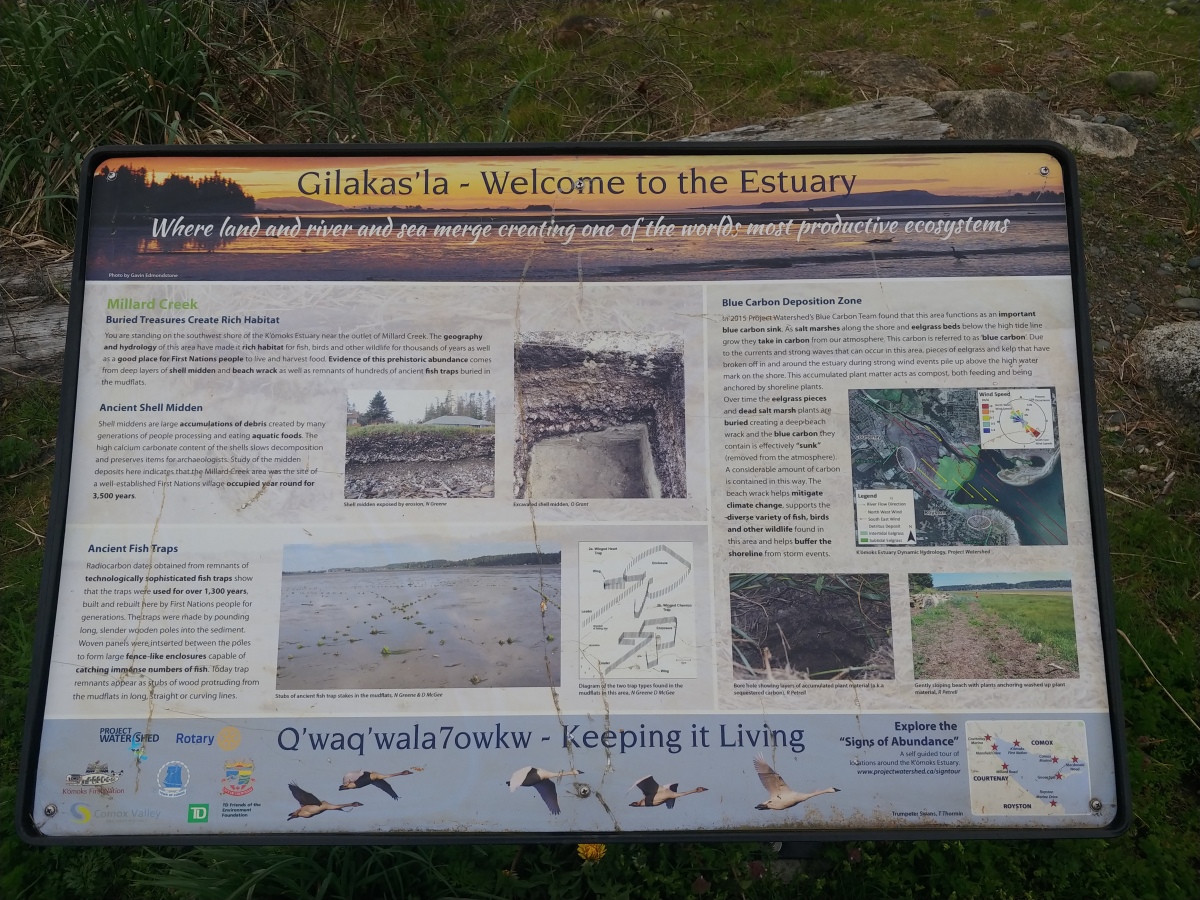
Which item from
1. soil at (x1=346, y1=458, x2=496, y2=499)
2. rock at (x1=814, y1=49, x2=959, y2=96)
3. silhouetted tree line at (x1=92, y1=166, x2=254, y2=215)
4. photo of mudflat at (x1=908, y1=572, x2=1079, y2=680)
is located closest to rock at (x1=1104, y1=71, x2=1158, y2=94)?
rock at (x1=814, y1=49, x2=959, y2=96)

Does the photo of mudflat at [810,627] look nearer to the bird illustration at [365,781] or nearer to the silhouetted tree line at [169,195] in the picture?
the bird illustration at [365,781]

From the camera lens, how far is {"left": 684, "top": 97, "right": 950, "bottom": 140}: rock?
Result: 4133 mm

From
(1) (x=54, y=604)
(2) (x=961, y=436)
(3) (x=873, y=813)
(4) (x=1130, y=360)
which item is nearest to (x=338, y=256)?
(1) (x=54, y=604)

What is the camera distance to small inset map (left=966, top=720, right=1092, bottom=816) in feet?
6.67

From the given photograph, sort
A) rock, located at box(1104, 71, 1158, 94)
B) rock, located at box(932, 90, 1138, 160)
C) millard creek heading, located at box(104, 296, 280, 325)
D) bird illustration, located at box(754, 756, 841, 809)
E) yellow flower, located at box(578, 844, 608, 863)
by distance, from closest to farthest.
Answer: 1. bird illustration, located at box(754, 756, 841, 809)
2. millard creek heading, located at box(104, 296, 280, 325)
3. yellow flower, located at box(578, 844, 608, 863)
4. rock, located at box(932, 90, 1138, 160)
5. rock, located at box(1104, 71, 1158, 94)

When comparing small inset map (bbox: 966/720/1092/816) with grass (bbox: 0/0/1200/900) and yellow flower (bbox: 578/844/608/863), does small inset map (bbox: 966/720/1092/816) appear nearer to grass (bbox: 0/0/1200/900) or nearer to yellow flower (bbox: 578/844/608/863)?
grass (bbox: 0/0/1200/900)

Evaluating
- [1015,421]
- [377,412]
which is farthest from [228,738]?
[1015,421]

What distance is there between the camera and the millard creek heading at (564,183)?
→ 7.57ft

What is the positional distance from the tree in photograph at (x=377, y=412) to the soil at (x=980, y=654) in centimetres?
163

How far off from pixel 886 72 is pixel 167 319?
436 centimetres

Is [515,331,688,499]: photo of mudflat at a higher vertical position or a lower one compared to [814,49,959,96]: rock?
lower

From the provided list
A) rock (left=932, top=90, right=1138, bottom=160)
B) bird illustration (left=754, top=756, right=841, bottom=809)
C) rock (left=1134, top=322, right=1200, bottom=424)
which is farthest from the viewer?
rock (left=932, top=90, right=1138, bottom=160)

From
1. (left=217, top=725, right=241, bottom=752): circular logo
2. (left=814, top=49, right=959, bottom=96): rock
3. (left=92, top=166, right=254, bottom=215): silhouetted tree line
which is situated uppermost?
(left=814, top=49, right=959, bottom=96): rock

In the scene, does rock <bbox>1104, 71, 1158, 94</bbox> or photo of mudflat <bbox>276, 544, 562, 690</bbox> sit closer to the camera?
photo of mudflat <bbox>276, 544, 562, 690</bbox>
